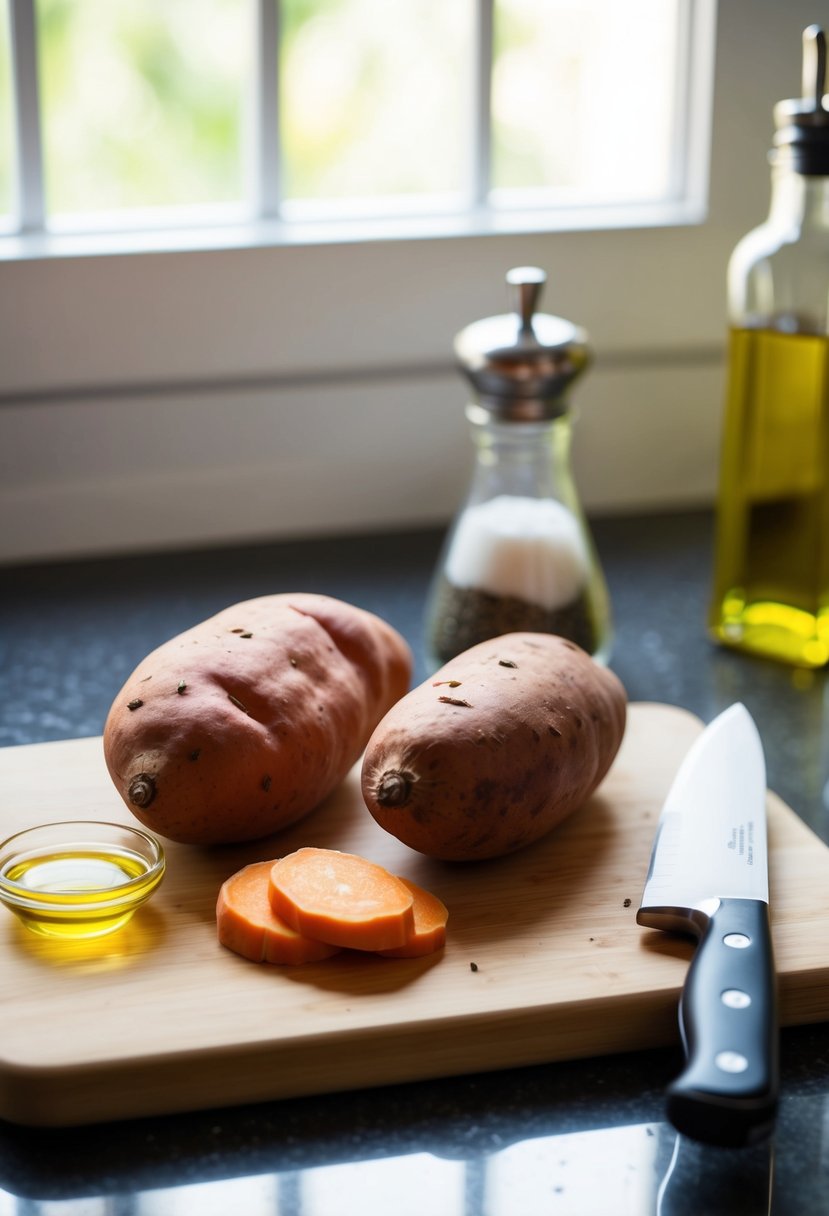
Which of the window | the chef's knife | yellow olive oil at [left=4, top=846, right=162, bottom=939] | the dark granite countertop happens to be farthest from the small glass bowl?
the window

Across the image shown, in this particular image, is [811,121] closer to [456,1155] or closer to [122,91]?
[456,1155]

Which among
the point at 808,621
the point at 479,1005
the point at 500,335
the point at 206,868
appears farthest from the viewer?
Result: the point at 808,621

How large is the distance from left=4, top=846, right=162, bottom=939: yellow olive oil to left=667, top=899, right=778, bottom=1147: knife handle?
10.8 inches

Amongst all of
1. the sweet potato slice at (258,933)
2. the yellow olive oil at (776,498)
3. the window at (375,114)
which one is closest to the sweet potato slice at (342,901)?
the sweet potato slice at (258,933)

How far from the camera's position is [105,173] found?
1394 millimetres

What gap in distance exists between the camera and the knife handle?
550 millimetres

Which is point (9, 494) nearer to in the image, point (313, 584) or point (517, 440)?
point (313, 584)

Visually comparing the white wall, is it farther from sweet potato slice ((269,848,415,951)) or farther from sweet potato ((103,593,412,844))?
sweet potato slice ((269,848,415,951))

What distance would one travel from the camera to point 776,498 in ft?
3.61

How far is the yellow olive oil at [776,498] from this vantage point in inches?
42.3

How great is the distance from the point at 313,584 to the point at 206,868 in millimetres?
510

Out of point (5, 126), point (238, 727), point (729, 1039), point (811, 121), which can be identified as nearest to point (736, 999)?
point (729, 1039)

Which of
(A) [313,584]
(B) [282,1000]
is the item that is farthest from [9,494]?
(B) [282,1000]

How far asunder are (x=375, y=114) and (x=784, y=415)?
0.65m
